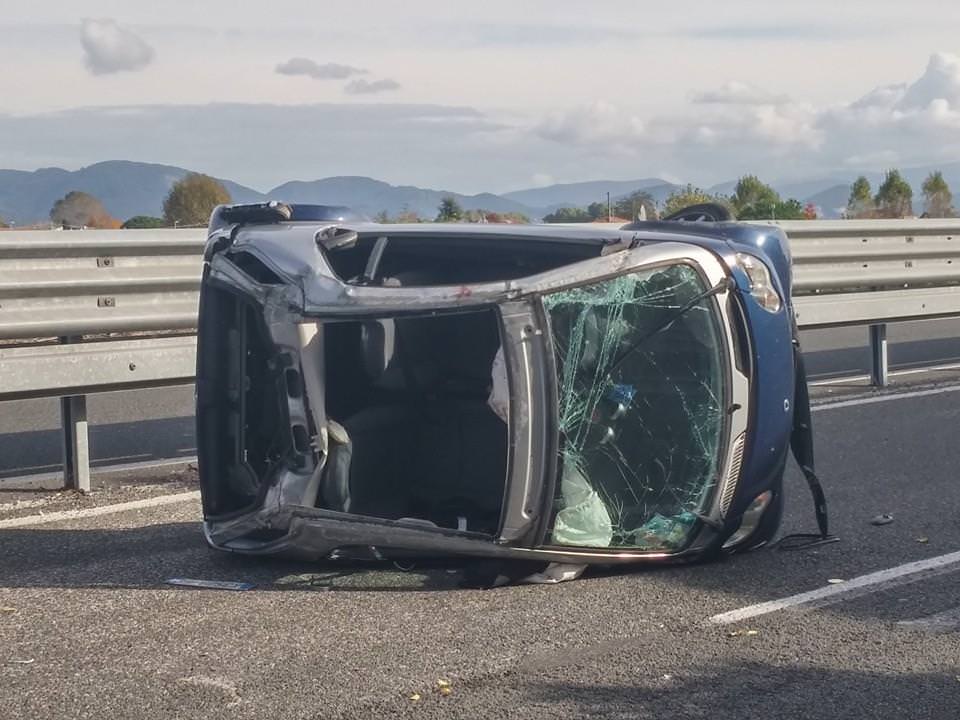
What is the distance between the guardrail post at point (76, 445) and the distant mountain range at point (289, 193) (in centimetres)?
136

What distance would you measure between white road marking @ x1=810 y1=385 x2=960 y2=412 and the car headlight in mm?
3808

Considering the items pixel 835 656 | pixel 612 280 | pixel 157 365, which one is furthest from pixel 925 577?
pixel 157 365

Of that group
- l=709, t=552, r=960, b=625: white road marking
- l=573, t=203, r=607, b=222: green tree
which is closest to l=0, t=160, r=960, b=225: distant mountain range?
l=573, t=203, r=607, b=222: green tree

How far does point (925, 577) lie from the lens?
525 cm

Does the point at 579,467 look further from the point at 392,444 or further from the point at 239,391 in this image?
the point at 239,391

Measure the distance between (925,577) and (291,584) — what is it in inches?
94.1

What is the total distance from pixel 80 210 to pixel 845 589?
1091 cm

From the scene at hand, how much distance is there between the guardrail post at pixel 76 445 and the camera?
686 centimetres

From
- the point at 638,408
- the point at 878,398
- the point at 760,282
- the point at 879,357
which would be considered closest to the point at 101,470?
the point at 638,408

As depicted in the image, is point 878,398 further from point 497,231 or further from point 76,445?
point 76,445

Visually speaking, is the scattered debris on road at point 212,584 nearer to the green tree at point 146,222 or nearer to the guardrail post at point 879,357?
the guardrail post at point 879,357

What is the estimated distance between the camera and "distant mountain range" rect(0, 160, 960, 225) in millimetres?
10188

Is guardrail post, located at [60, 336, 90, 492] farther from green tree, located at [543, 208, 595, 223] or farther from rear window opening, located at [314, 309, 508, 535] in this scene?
green tree, located at [543, 208, 595, 223]

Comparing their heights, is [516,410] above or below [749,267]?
below
